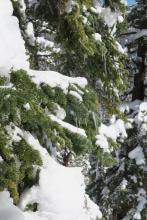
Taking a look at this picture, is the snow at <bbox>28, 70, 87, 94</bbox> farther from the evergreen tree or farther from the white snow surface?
the evergreen tree

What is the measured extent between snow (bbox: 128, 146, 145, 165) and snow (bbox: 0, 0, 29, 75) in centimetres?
1099

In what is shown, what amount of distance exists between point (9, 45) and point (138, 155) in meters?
11.3

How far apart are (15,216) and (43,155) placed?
700mm

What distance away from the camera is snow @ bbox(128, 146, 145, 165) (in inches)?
590

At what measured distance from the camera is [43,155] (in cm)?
428

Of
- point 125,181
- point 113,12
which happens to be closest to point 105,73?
point 113,12

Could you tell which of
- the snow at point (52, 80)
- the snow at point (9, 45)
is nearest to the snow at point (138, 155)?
the snow at point (52, 80)

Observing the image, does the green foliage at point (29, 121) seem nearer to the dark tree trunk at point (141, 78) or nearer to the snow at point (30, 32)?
the snow at point (30, 32)

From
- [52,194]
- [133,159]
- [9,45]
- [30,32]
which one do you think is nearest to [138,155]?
[133,159]

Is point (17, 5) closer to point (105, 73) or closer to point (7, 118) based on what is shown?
point (105, 73)

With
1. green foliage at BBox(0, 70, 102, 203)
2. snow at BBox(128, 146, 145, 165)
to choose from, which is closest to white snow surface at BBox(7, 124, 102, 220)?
green foliage at BBox(0, 70, 102, 203)

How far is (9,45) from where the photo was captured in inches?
168

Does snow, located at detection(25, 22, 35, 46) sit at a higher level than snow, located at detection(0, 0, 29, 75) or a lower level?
lower

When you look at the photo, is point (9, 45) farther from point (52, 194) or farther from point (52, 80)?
point (52, 194)
